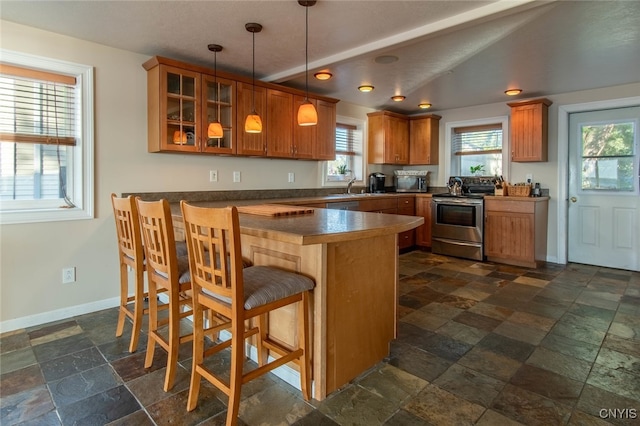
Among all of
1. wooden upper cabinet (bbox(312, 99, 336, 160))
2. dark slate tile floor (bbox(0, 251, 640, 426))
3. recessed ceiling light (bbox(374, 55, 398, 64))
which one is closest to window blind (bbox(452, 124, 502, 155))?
wooden upper cabinet (bbox(312, 99, 336, 160))

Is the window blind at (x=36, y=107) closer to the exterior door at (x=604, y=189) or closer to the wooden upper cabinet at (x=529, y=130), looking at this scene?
the wooden upper cabinet at (x=529, y=130)

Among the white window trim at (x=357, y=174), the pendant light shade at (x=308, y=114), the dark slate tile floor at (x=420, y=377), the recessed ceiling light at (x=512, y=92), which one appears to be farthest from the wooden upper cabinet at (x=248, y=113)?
the recessed ceiling light at (x=512, y=92)

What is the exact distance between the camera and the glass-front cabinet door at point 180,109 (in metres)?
3.18

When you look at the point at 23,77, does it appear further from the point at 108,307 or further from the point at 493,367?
the point at 493,367

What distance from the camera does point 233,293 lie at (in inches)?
61.3

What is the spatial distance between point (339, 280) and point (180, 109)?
236 cm

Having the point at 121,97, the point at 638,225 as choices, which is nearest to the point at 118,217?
the point at 121,97

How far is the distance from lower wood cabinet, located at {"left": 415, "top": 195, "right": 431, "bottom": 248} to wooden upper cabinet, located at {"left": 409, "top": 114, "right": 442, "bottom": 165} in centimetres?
68

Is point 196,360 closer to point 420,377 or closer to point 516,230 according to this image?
point 420,377

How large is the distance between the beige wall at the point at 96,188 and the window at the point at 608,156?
4804mm

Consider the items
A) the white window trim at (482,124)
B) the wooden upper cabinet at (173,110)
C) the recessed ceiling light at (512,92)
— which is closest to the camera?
the wooden upper cabinet at (173,110)

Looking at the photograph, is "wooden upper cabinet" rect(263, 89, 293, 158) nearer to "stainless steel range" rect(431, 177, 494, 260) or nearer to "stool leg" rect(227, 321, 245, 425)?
"stainless steel range" rect(431, 177, 494, 260)

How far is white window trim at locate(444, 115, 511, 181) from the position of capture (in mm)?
5340

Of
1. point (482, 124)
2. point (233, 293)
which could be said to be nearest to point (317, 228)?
point (233, 293)
